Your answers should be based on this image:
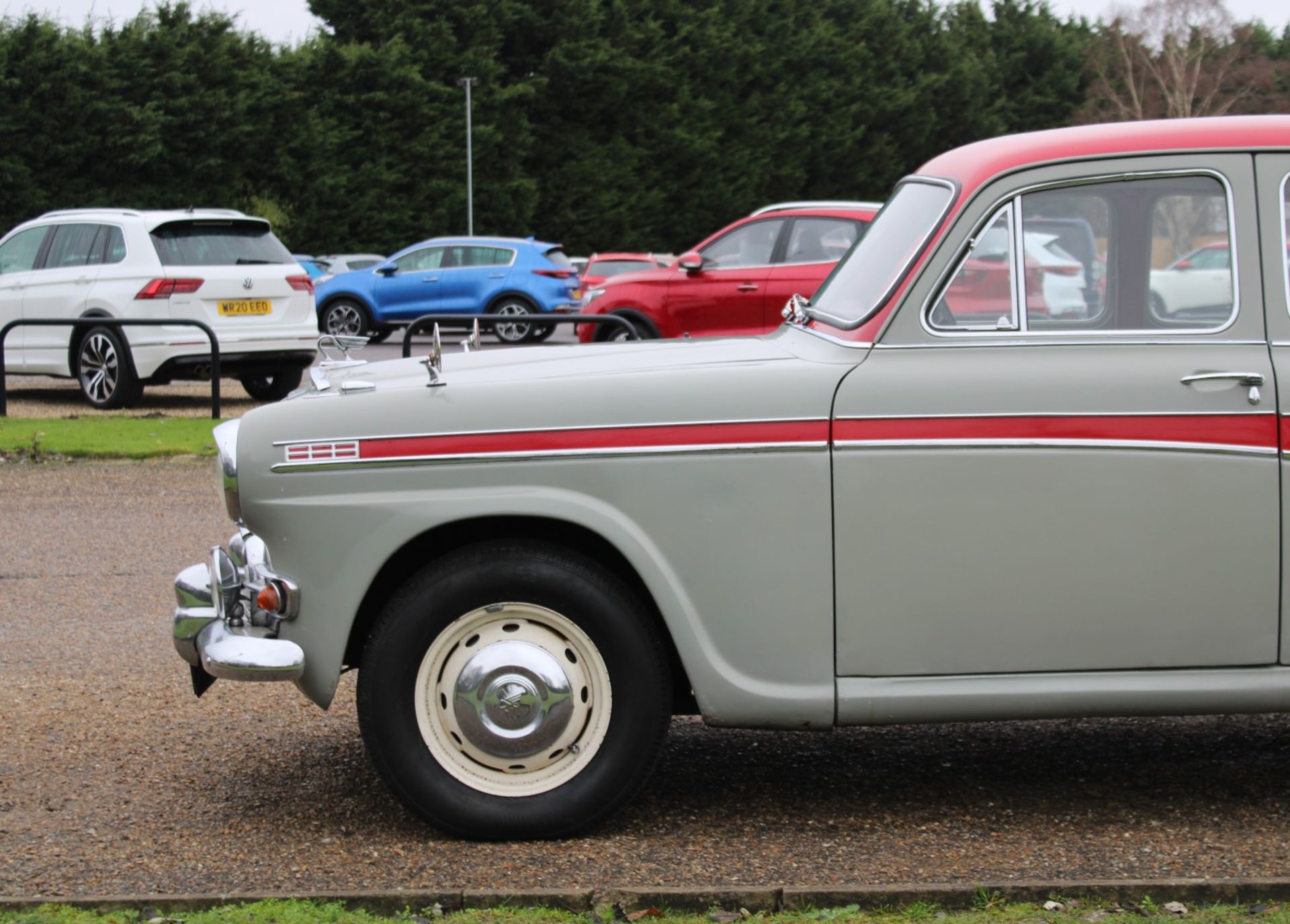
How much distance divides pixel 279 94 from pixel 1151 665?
4813cm

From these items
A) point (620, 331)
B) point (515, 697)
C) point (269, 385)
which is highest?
point (620, 331)

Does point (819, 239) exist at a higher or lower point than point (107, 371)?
higher

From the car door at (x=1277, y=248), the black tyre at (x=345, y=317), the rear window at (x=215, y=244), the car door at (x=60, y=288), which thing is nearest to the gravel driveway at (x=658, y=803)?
the car door at (x=1277, y=248)

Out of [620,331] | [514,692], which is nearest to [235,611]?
[514,692]

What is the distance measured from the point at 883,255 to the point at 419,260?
23632mm

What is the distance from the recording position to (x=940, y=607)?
415 cm

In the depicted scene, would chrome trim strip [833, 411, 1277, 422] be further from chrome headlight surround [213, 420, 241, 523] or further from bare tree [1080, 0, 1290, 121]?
bare tree [1080, 0, 1290, 121]

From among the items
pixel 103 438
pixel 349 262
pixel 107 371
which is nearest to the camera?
pixel 103 438

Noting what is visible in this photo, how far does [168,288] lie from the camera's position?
1430cm

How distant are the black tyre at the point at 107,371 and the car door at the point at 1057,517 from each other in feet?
36.8

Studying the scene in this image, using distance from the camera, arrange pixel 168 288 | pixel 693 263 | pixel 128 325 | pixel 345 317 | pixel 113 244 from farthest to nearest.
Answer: pixel 345 317
pixel 693 263
pixel 113 244
pixel 168 288
pixel 128 325

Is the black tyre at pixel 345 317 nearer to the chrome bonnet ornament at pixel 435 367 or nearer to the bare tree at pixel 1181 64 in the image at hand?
the chrome bonnet ornament at pixel 435 367

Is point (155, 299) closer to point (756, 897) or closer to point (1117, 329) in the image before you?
point (1117, 329)

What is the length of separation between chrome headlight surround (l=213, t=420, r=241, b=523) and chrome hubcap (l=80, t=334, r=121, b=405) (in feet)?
34.1
